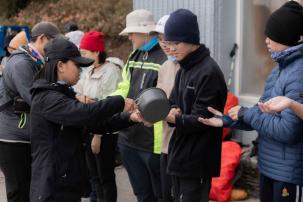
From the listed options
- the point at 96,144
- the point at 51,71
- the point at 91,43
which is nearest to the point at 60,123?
the point at 51,71

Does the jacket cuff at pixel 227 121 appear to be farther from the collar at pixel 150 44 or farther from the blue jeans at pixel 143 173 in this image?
the collar at pixel 150 44

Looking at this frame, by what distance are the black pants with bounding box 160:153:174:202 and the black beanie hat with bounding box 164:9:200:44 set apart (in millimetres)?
944

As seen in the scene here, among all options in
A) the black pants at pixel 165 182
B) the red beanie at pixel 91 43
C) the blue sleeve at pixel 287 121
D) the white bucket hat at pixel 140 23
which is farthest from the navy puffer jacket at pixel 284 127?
the red beanie at pixel 91 43

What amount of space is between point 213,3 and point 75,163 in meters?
3.08

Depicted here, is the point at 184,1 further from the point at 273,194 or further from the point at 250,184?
the point at 273,194

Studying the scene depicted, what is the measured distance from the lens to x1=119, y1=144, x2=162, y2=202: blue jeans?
13.2 feet

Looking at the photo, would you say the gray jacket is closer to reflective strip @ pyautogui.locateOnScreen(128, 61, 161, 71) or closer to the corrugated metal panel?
reflective strip @ pyautogui.locateOnScreen(128, 61, 161, 71)

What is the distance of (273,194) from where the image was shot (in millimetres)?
2973

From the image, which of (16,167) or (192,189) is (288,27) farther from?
(16,167)

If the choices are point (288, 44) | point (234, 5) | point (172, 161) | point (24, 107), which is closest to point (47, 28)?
point (24, 107)

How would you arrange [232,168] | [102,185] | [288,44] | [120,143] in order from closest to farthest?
[288,44], [120,143], [102,185], [232,168]

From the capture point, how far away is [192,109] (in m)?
3.20

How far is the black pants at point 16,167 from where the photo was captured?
3943 mm

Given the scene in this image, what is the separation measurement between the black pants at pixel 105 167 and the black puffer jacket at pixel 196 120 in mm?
1413
